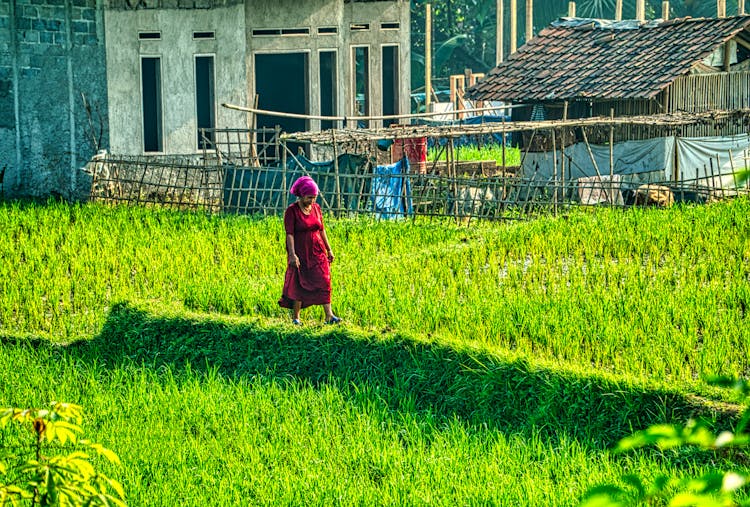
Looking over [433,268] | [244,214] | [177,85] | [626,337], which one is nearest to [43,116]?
[177,85]

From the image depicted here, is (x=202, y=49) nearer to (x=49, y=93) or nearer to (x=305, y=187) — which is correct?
(x=49, y=93)

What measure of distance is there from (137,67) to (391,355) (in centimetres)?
908

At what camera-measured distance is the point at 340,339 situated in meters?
8.38

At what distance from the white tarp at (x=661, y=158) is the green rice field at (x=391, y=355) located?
5.13 meters

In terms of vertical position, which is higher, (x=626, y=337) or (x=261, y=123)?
(x=261, y=123)

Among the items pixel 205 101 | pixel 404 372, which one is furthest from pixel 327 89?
pixel 404 372

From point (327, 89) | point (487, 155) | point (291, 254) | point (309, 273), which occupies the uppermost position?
point (327, 89)

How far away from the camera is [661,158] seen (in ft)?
57.9

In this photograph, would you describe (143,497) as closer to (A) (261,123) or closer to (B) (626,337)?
(B) (626,337)

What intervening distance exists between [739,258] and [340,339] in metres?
4.33

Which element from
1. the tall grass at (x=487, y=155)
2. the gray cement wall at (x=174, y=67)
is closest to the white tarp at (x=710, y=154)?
the tall grass at (x=487, y=155)

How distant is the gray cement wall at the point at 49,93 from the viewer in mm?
15336

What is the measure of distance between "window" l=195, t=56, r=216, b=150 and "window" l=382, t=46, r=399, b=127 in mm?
2911

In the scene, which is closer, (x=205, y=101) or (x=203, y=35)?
(x=203, y=35)
